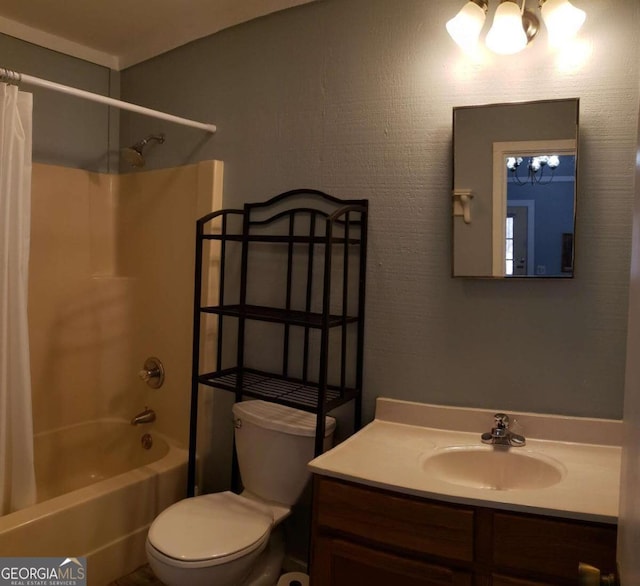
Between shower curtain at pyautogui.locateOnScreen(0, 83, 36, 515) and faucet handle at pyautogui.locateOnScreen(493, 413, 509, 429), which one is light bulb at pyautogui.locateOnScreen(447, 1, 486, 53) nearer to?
faucet handle at pyautogui.locateOnScreen(493, 413, 509, 429)

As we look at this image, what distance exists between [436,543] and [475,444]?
1.38 ft

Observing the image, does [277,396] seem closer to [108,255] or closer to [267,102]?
[267,102]

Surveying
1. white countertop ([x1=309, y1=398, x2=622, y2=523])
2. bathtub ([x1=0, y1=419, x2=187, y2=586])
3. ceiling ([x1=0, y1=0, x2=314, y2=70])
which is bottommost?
bathtub ([x1=0, y1=419, x2=187, y2=586])

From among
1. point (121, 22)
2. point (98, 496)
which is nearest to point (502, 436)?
point (98, 496)

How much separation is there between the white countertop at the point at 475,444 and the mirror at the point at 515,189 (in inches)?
18.7

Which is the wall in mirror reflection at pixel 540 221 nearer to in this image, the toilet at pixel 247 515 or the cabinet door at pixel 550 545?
the cabinet door at pixel 550 545

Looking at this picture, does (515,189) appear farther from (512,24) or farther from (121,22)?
(121,22)

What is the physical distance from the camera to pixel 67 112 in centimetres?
254

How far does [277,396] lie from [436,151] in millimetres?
1002

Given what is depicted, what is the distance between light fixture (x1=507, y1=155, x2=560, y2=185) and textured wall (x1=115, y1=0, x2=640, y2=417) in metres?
0.10

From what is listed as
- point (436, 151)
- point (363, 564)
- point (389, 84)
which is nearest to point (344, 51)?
point (389, 84)

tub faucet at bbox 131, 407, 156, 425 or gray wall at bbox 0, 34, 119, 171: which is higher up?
gray wall at bbox 0, 34, 119, 171

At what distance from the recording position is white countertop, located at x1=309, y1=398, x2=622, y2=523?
1249 millimetres

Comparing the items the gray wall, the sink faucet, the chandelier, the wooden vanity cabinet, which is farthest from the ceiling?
the wooden vanity cabinet
